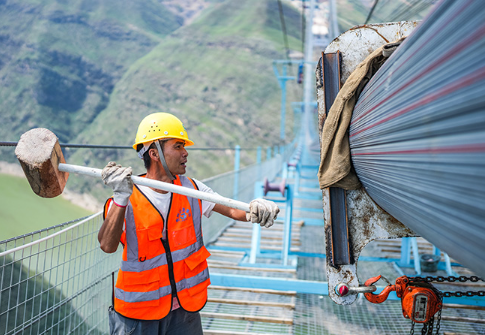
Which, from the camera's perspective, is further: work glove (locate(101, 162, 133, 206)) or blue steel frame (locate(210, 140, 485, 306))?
blue steel frame (locate(210, 140, 485, 306))

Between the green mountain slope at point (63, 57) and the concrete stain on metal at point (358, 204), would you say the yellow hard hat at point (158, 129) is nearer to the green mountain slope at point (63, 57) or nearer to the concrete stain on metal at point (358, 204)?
the concrete stain on metal at point (358, 204)

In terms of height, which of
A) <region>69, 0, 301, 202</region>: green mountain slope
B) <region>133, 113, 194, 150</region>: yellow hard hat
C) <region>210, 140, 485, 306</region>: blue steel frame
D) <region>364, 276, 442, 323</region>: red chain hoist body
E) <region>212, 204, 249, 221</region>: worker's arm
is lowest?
<region>210, 140, 485, 306</region>: blue steel frame

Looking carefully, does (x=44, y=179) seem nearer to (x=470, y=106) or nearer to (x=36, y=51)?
(x=470, y=106)

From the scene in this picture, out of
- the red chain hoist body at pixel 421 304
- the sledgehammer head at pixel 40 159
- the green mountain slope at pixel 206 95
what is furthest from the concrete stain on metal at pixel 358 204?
the green mountain slope at pixel 206 95

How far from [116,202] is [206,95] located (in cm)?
7350

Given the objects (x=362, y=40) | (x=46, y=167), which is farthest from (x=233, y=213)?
(x=362, y=40)

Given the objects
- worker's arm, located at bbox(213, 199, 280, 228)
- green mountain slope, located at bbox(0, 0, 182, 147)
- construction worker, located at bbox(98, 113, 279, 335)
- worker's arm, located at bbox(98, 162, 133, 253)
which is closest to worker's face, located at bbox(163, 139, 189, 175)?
construction worker, located at bbox(98, 113, 279, 335)

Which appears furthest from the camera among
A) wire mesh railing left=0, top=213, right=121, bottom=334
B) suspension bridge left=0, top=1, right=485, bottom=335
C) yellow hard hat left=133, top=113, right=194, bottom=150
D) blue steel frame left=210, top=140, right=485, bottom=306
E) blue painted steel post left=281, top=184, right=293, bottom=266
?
blue painted steel post left=281, top=184, right=293, bottom=266

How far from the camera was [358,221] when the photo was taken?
1811 mm

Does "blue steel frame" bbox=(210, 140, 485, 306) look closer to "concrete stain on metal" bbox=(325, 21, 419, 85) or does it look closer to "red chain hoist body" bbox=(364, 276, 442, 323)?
"red chain hoist body" bbox=(364, 276, 442, 323)

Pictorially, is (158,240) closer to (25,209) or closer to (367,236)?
(367,236)

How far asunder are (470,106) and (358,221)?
128 cm

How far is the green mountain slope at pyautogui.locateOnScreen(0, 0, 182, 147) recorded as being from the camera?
6925cm

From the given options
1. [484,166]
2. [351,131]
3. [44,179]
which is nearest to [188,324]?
[44,179]
